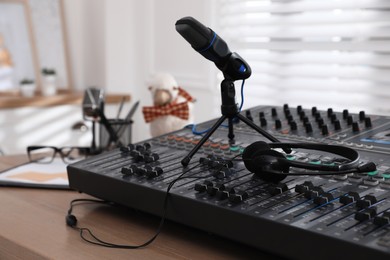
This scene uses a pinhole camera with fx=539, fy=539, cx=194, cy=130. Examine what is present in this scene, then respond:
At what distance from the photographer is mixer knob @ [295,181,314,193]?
28.8 inches

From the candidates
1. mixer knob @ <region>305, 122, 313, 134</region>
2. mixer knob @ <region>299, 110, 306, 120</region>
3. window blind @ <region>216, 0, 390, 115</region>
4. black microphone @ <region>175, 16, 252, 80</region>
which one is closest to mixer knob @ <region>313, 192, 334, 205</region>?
black microphone @ <region>175, 16, 252, 80</region>

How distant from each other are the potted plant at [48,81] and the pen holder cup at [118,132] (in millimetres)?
1382

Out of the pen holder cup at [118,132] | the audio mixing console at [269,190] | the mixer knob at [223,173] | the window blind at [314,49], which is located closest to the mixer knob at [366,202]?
the audio mixing console at [269,190]

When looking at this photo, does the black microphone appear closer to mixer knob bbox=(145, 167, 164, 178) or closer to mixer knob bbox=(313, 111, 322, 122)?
mixer knob bbox=(145, 167, 164, 178)

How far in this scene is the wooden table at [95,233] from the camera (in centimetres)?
76

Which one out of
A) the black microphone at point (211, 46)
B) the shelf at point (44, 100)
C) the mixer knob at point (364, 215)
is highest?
the black microphone at point (211, 46)

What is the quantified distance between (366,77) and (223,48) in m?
1.20

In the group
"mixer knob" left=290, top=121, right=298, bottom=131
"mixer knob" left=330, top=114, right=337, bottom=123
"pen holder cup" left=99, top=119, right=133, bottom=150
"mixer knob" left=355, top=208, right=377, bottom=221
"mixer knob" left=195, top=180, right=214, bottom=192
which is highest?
"mixer knob" left=330, top=114, right=337, bottom=123

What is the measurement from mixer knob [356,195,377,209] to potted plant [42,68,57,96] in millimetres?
2293

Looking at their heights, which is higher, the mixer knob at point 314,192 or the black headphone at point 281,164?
the black headphone at point 281,164

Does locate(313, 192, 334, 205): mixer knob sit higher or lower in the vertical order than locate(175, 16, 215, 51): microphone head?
lower

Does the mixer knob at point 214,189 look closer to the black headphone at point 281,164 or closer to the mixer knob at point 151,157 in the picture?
the black headphone at point 281,164

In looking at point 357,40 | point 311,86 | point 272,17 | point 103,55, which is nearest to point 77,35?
point 103,55

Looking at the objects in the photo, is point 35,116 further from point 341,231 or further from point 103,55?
point 341,231
